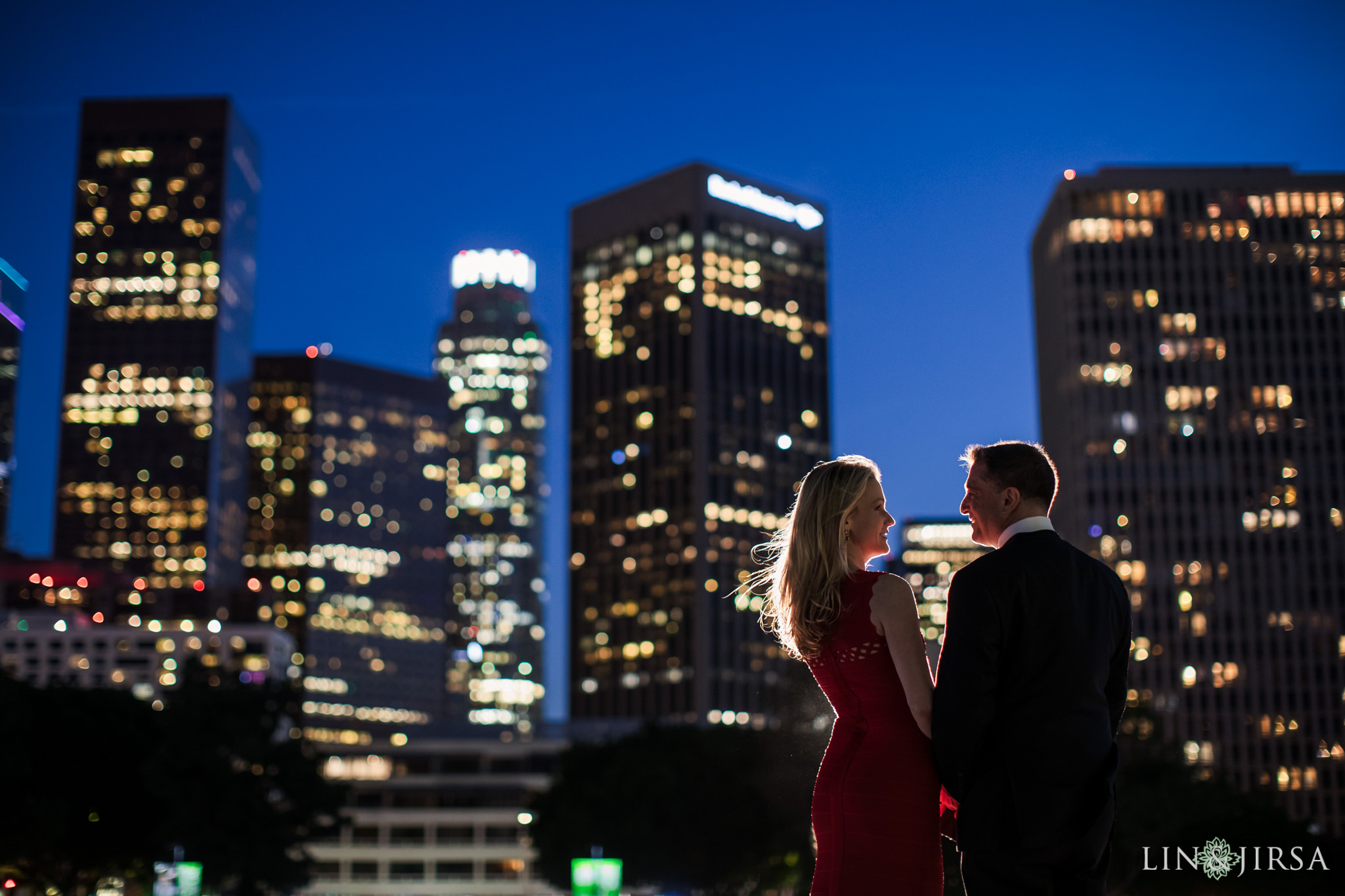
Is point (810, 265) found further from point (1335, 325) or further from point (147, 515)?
point (147, 515)

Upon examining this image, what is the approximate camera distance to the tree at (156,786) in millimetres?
46875

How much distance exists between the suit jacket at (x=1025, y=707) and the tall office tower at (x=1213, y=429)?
116 metres

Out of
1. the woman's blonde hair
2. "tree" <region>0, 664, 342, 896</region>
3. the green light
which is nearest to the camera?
the woman's blonde hair

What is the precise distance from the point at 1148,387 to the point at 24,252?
99.1 meters

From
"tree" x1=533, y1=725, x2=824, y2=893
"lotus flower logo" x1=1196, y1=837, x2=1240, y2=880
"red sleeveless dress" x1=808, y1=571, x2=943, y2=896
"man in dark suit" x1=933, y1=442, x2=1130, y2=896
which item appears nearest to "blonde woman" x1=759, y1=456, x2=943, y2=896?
"red sleeveless dress" x1=808, y1=571, x2=943, y2=896

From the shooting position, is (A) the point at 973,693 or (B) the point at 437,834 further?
(B) the point at 437,834

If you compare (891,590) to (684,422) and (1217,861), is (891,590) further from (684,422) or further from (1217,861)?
(684,422)

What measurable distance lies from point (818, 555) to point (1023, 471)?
2.54 feet

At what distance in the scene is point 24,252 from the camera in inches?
1991

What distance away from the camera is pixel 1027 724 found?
4465 millimetres

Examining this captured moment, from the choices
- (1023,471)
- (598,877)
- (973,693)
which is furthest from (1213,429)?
(973,693)

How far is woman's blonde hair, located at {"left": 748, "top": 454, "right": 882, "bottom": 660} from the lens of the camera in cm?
488

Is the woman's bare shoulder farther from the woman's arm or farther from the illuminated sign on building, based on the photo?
the illuminated sign on building

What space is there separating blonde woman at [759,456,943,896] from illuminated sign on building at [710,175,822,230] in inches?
6243
